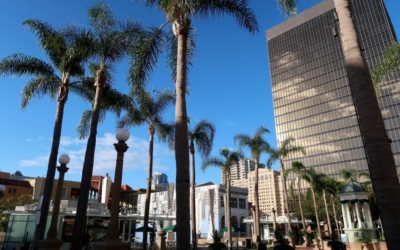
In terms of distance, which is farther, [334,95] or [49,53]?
[334,95]

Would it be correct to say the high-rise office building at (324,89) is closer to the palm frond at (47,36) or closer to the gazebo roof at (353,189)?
the gazebo roof at (353,189)

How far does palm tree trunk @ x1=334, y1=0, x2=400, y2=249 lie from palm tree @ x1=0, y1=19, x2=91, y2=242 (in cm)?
1215

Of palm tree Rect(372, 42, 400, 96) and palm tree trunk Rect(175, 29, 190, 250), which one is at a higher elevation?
palm tree Rect(372, 42, 400, 96)

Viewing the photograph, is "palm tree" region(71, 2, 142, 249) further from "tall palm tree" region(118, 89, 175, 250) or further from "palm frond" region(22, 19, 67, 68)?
"tall palm tree" region(118, 89, 175, 250)

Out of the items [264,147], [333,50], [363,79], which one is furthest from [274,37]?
[363,79]

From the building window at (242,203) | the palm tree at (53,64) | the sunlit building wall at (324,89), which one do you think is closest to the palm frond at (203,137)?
the palm tree at (53,64)

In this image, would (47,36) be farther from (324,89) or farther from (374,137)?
(324,89)

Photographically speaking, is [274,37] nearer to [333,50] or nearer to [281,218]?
[333,50]

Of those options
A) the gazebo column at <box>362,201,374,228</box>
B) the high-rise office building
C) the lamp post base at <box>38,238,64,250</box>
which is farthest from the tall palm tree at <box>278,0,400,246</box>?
the high-rise office building

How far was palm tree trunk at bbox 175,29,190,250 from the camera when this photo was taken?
7.34 meters

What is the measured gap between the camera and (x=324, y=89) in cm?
11100

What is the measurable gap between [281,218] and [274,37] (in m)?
104

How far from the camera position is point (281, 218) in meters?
52.7

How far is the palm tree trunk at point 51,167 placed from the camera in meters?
13.5
